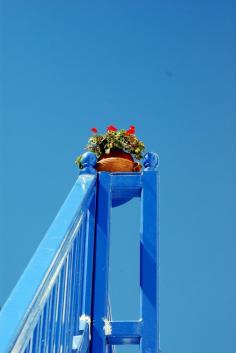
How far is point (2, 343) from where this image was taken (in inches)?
47.1

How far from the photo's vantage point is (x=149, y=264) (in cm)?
266

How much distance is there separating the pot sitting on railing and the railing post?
19 cm

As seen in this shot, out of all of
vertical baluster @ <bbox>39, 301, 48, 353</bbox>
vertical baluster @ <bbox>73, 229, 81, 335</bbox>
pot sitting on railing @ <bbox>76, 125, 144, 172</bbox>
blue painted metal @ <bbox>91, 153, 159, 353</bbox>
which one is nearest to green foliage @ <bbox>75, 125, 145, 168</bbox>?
pot sitting on railing @ <bbox>76, 125, 144, 172</bbox>

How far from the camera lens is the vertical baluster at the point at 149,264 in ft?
8.16

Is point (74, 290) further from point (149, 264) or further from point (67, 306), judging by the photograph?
point (149, 264)

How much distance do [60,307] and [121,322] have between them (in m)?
0.73

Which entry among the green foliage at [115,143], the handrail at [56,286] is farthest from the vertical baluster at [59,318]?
the green foliage at [115,143]

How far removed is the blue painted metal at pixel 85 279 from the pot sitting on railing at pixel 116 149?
0.14 meters

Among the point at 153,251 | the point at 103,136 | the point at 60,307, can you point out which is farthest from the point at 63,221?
the point at 103,136

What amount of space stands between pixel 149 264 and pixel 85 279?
0.30 metres

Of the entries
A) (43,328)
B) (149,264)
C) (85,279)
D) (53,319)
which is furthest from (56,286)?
(149,264)

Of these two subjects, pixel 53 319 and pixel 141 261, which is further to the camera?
pixel 141 261

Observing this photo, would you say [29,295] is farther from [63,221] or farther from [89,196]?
[89,196]

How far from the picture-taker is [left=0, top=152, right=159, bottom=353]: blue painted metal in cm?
146
